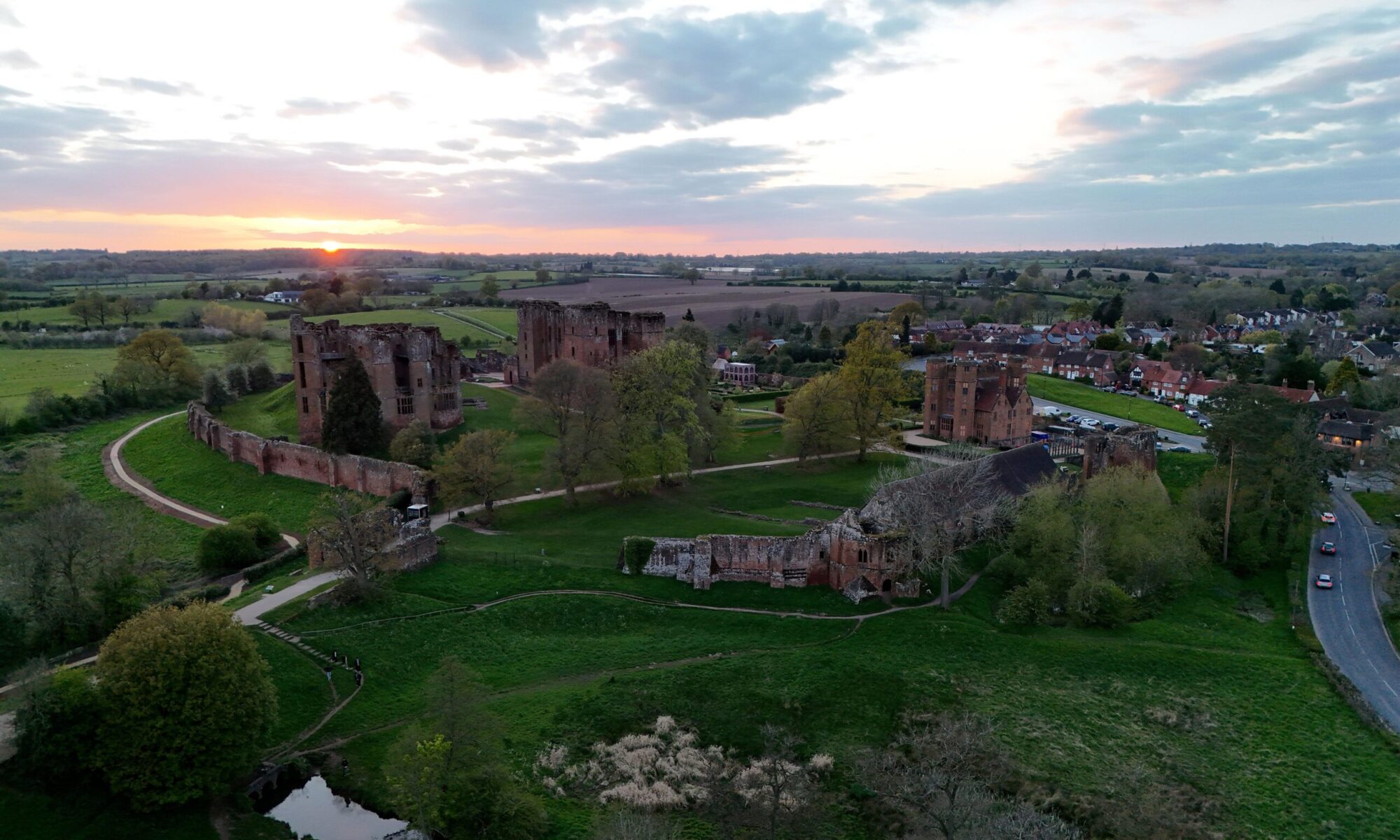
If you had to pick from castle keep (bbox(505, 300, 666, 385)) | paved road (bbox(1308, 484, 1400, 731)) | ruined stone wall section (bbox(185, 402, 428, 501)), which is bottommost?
paved road (bbox(1308, 484, 1400, 731))

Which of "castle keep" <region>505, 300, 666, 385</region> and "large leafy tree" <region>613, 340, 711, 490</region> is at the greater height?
"castle keep" <region>505, 300, 666, 385</region>

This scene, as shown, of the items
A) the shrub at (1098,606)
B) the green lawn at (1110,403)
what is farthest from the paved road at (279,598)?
the green lawn at (1110,403)

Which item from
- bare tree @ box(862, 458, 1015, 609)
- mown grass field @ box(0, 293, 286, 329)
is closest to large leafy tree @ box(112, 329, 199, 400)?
mown grass field @ box(0, 293, 286, 329)

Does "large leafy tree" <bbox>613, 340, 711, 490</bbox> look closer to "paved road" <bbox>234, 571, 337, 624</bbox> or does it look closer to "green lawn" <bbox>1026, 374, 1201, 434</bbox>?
"paved road" <bbox>234, 571, 337, 624</bbox>

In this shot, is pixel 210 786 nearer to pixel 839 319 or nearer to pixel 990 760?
pixel 990 760

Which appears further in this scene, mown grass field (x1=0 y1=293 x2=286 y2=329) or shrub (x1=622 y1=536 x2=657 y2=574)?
mown grass field (x1=0 y1=293 x2=286 y2=329)

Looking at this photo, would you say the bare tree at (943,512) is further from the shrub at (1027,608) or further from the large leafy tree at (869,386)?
the large leafy tree at (869,386)
